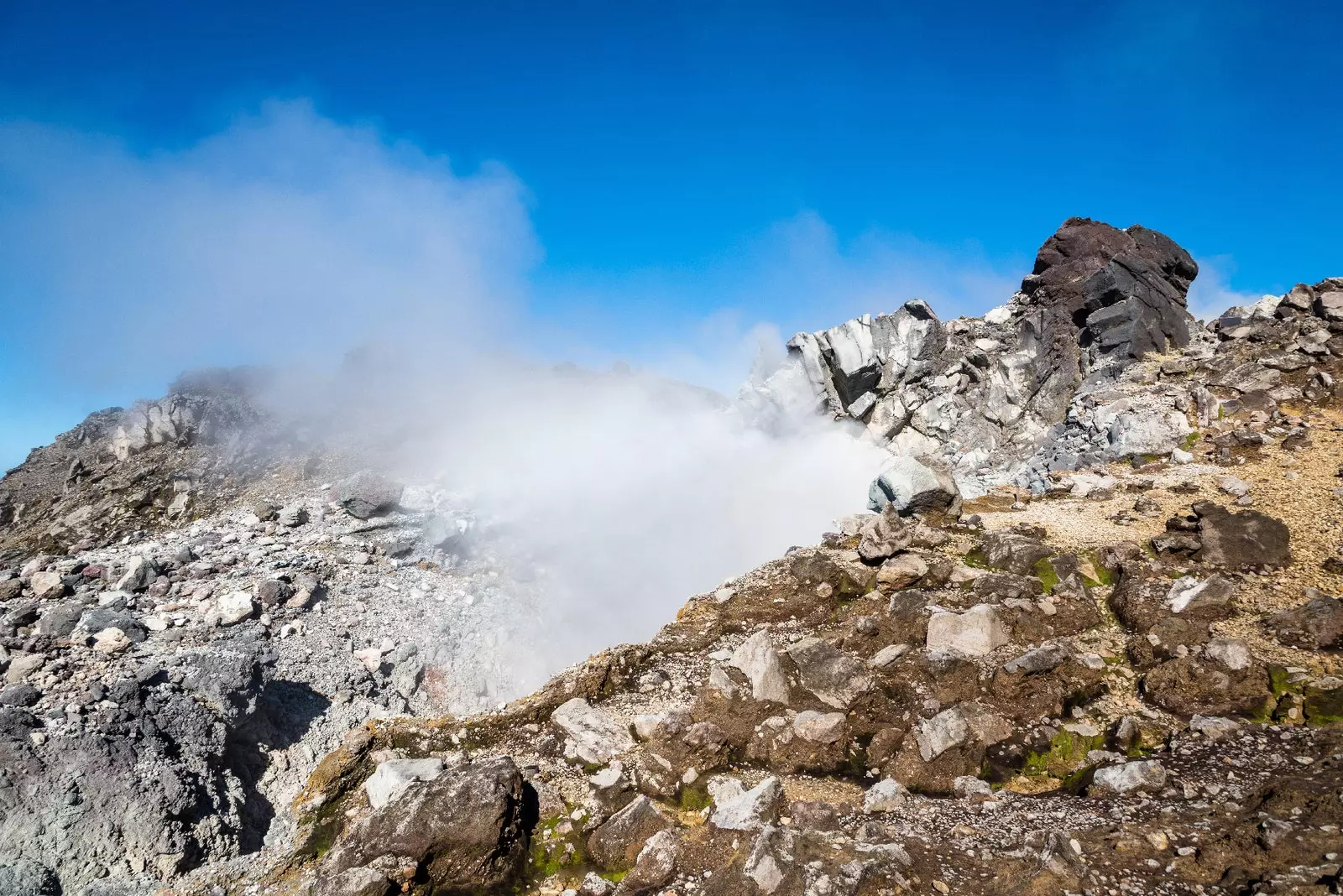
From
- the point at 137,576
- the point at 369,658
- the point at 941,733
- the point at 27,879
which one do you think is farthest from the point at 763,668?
the point at 137,576

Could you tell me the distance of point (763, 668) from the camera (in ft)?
32.7

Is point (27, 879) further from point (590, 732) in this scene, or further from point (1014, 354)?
point (1014, 354)

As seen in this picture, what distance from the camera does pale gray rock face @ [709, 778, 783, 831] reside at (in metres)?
7.00

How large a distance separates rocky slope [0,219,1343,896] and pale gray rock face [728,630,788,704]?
0.04m

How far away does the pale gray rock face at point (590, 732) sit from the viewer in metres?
8.99

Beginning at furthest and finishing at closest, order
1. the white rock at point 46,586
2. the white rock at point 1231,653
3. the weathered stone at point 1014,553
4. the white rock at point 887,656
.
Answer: the white rock at point 46,586 → the weathered stone at point 1014,553 → the white rock at point 887,656 → the white rock at point 1231,653

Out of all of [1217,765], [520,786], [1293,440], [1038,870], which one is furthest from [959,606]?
[1293,440]

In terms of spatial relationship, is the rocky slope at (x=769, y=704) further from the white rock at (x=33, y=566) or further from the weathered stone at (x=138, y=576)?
the white rock at (x=33, y=566)

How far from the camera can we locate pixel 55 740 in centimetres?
902

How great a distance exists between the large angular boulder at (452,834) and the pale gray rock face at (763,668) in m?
3.91

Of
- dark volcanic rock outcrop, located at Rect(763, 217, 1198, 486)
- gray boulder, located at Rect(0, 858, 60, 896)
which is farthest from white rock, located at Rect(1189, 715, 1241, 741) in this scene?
dark volcanic rock outcrop, located at Rect(763, 217, 1198, 486)

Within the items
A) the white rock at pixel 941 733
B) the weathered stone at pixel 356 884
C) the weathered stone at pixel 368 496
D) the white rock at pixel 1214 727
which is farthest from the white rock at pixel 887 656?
the weathered stone at pixel 368 496

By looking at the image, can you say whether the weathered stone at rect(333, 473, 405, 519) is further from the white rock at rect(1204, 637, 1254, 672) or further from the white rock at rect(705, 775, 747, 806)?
the white rock at rect(1204, 637, 1254, 672)

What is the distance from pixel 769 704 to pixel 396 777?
17.3ft
